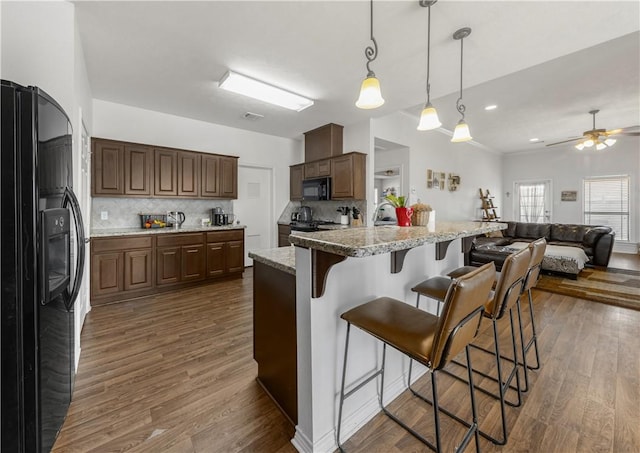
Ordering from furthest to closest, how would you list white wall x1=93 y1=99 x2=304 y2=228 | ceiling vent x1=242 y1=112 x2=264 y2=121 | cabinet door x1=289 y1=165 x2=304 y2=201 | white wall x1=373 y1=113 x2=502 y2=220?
cabinet door x1=289 y1=165 x2=304 y2=201 → white wall x1=373 y1=113 x2=502 y2=220 → ceiling vent x1=242 y1=112 x2=264 y2=121 → white wall x1=93 y1=99 x2=304 y2=228

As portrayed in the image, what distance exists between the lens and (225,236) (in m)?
4.29

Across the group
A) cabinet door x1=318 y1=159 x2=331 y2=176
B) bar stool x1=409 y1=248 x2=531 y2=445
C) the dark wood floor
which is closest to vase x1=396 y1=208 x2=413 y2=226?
bar stool x1=409 y1=248 x2=531 y2=445

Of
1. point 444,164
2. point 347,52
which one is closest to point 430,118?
point 347,52

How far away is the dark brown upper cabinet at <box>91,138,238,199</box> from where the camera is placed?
3520 millimetres

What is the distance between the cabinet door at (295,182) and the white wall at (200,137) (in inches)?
3.7

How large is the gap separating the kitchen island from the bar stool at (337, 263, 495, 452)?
8cm

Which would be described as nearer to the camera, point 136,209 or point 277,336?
point 277,336

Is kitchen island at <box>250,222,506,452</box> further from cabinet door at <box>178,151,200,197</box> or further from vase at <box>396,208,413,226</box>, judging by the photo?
cabinet door at <box>178,151,200,197</box>

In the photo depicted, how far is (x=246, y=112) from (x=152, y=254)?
2.47 metres

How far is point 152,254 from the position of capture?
12.0 ft

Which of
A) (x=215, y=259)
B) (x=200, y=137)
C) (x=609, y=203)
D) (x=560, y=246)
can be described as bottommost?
(x=215, y=259)

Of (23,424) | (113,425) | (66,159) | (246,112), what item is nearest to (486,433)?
(113,425)

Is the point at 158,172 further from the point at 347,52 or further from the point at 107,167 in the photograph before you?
the point at 347,52

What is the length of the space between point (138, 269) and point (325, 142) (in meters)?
3.54
